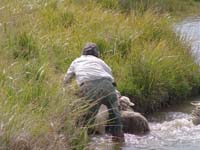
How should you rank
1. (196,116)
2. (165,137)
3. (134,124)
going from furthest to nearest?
1. (196,116)
2. (134,124)
3. (165,137)

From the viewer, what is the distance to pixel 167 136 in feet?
40.8

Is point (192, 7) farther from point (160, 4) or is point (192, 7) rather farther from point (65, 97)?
point (65, 97)

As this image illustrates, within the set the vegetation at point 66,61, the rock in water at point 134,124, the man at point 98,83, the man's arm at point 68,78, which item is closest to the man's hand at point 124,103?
the rock in water at point 134,124

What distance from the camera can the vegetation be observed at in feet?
26.6

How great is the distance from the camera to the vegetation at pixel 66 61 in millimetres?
8102

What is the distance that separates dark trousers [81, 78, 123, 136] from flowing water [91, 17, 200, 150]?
27 cm

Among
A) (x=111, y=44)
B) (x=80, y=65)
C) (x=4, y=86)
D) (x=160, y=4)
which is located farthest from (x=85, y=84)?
(x=160, y=4)

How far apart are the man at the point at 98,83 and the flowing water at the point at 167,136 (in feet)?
1.06

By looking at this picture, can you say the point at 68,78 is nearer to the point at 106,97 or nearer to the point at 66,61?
the point at 106,97

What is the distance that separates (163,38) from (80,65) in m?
5.83

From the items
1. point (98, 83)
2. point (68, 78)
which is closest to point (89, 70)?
point (98, 83)

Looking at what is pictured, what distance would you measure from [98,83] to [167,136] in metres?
1.83

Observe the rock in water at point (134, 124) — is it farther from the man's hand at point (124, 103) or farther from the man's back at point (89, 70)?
the man's back at point (89, 70)

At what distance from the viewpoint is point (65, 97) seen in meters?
9.13
